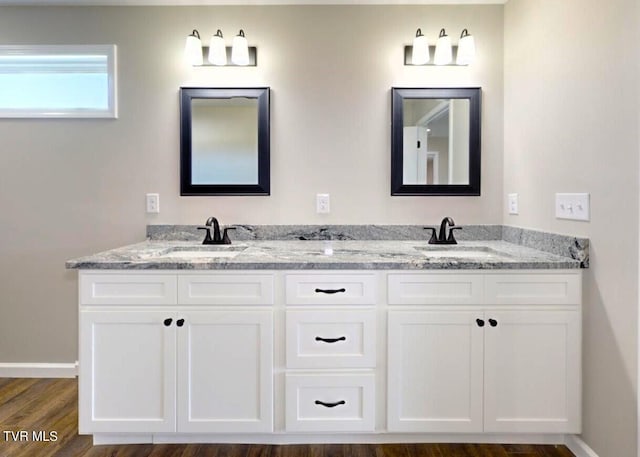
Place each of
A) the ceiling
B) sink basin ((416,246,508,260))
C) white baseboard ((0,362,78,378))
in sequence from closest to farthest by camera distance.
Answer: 1. sink basin ((416,246,508,260))
2. the ceiling
3. white baseboard ((0,362,78,378))

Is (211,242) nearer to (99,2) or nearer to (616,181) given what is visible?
(99,2)

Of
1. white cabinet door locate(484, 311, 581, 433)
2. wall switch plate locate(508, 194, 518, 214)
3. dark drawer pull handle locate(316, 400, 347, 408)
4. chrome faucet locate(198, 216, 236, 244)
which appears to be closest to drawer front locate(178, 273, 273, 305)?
dark drawer pull handle locate(316, 400, 347, 408)

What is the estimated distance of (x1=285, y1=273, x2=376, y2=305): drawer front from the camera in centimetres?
185

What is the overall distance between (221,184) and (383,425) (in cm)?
149

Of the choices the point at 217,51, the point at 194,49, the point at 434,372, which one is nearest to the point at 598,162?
the point at 434,372

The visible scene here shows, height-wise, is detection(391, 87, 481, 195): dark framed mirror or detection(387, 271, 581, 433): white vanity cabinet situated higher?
detection(391, 87, 481, 195): dark framed mirror

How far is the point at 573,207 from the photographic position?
6.11 ft

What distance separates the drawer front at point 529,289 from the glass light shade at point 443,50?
4.12 feet

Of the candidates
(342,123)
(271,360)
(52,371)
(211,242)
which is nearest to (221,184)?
(211,242)

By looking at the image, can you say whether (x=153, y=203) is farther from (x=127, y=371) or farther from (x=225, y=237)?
(x=127, y=371)

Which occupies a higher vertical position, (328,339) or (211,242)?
(211,242)

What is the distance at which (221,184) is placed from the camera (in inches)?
99.6

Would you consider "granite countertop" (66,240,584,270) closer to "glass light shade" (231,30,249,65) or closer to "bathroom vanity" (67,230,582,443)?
"bathroom vanity" (67,230,582,443)

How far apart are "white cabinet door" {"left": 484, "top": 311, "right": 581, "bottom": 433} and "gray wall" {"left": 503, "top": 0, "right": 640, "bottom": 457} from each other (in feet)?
0.23
